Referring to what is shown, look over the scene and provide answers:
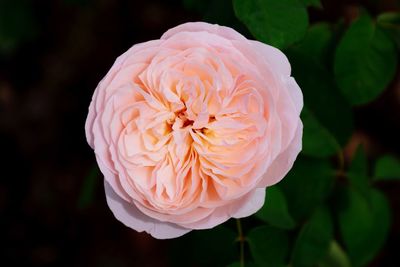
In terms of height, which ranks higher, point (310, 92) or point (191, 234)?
point (310, 92)

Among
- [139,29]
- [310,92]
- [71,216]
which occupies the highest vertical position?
[310,92]

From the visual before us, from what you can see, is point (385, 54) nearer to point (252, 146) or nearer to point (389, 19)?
point (389, 19)

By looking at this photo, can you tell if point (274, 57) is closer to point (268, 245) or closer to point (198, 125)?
point (198, 125)

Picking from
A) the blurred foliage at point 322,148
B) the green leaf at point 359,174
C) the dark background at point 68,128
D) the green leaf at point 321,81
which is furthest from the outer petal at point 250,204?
the dark background at point 68,128

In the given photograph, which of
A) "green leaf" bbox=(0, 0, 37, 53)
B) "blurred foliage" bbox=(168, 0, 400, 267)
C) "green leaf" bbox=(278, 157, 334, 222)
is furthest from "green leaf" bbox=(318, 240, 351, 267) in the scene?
"green leaf" bbox=(0, 0, 37, 53)

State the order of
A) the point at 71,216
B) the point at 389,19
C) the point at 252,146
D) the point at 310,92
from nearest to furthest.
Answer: the point at 252,146
the point at 310,92
the point at 389,19
the point at 71,216

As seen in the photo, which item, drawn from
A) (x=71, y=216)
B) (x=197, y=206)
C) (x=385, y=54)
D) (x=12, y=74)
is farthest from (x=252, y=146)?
(x=12, y=74)

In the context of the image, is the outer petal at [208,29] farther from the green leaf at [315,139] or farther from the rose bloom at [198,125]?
the green leaf at [315,139]
